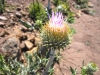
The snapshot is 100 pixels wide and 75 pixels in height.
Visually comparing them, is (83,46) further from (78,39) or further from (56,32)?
(56,32)

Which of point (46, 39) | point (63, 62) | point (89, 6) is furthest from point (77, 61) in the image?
point (89, 6)

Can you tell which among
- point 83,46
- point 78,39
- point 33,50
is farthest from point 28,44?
point 78,39

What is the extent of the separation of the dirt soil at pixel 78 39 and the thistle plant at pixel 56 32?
2.01 m

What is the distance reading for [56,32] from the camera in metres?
3.42

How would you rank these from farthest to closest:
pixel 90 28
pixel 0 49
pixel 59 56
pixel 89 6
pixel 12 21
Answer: pixel 89 6, pixel 90 28, pixel 12 21, pixel 59 56, pixel 0 49

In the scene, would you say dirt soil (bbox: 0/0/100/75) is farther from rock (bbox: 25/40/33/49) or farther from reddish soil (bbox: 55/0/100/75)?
rock (bbox: 25/40/33/49)

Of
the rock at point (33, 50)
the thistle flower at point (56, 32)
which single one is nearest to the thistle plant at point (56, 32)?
the thistle flower at point (56, 32)

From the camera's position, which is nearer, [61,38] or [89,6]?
[61,38]

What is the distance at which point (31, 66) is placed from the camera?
4156 mm

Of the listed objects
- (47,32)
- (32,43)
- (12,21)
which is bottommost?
(32,43)

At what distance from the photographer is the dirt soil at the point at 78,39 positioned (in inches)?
234

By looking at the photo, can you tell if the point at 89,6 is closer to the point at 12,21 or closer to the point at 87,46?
the point at 87,46

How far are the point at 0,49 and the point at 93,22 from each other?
5.73m

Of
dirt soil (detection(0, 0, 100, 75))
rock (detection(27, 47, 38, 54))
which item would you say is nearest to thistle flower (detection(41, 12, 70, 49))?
rock (detection(27, 47, 38, 54))
